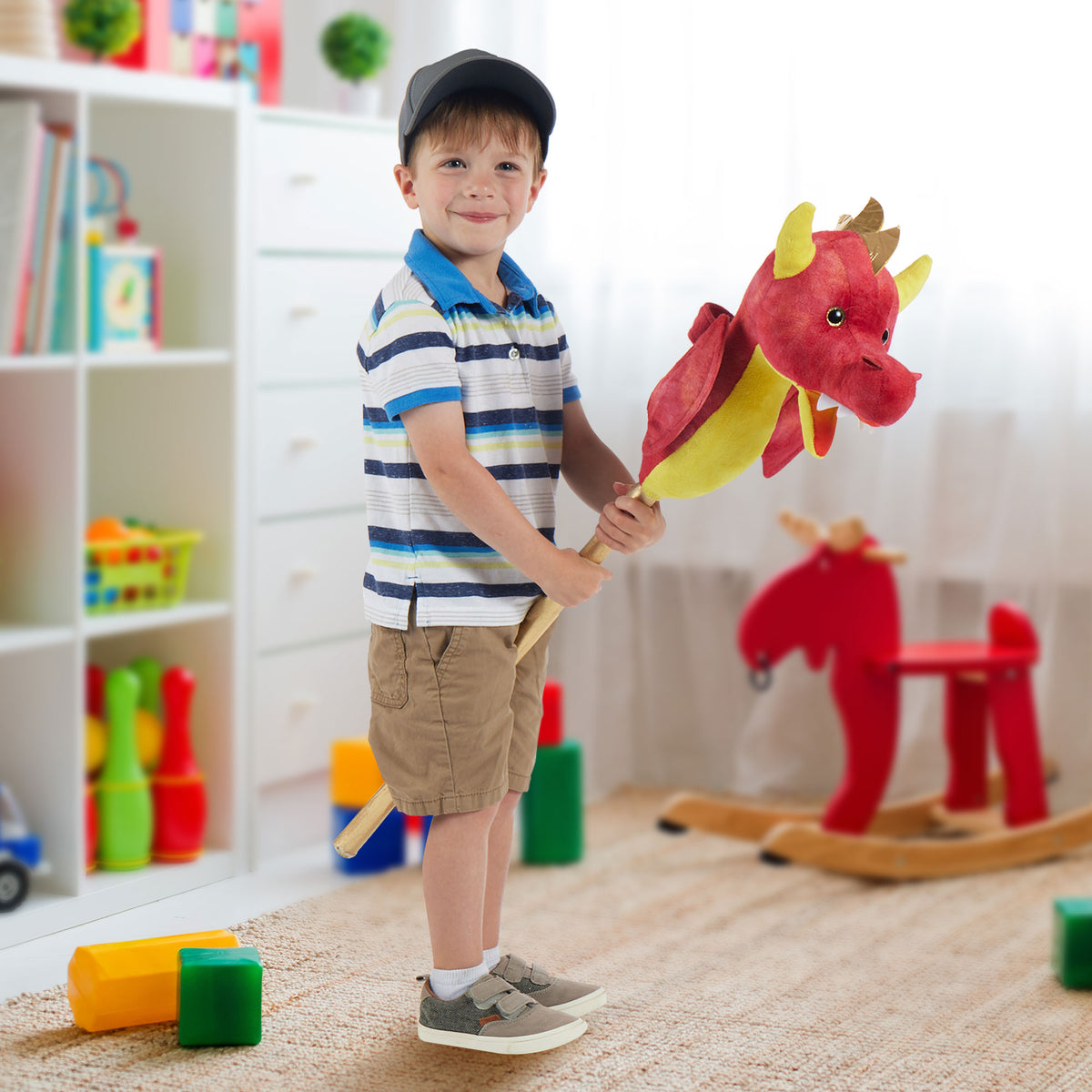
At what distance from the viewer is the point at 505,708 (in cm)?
116

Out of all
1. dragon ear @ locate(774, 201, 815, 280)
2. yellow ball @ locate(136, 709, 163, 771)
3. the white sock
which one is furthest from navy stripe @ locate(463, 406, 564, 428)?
yellow ball @ locate(136, 709, 163, 771)

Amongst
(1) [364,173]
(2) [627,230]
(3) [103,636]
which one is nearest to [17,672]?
(3) [103,636]

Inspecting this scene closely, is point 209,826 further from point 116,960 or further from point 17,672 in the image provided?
point 116,960

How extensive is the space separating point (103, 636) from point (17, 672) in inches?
5.7

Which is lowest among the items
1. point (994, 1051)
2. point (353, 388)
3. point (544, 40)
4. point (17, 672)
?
point (994, 1051)

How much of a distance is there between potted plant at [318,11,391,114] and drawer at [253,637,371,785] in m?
0.70

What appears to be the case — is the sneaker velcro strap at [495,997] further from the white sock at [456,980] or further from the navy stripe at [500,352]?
the navy stripe at [500,352]

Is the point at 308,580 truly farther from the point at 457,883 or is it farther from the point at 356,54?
the point at 457,883

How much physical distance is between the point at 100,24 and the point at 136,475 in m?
0.52

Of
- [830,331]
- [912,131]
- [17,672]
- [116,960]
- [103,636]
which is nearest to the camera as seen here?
[830,331]

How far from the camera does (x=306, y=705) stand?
1.94m

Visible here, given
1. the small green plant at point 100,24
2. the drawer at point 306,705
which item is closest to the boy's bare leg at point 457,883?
the drawer at point 306,705

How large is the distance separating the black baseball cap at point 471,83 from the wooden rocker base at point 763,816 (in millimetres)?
1117

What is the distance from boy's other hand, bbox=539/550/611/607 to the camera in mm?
1089
